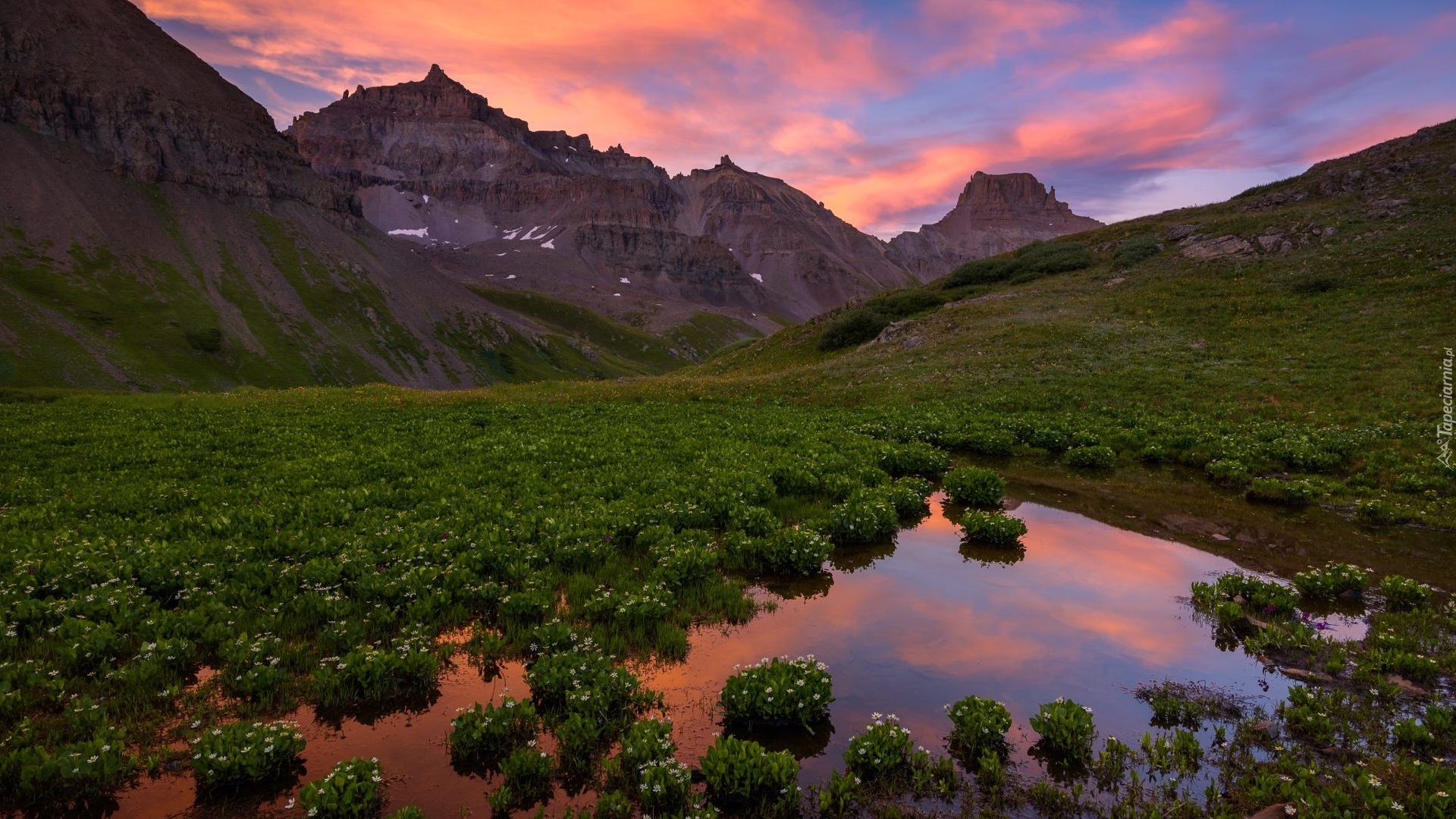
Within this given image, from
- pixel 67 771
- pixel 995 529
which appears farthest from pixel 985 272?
pixel 67 771

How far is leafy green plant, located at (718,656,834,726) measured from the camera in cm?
940

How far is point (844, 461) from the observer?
2319 cm

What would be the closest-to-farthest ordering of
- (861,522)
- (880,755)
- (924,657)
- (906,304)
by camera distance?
(880,755)
(924,657)
(861,522)
(906,304)

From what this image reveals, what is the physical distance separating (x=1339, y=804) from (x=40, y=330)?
766 feet

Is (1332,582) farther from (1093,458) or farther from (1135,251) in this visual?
(1135,251)

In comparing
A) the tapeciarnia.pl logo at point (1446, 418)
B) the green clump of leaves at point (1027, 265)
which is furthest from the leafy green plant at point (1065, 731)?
the green clump of leaves at point (1027, 265)

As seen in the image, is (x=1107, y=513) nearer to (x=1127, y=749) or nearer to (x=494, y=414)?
(x=1127, y=749)

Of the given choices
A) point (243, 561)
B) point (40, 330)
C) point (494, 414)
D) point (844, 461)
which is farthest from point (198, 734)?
point (40, 330)

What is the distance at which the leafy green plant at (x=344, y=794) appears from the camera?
24.1 feet

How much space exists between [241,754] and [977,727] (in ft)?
31.2

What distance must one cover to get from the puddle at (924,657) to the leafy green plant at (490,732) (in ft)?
1.00

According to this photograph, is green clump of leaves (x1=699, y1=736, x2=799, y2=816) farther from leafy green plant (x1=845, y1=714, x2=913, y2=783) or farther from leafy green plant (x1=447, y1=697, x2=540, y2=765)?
leafy green plant (x1=447, y1=697, x2=540, y2=765)

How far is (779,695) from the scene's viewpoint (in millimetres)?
9438

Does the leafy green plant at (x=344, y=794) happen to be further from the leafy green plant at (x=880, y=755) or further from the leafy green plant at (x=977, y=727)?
the leafy green plant at (x=977, y=727)
